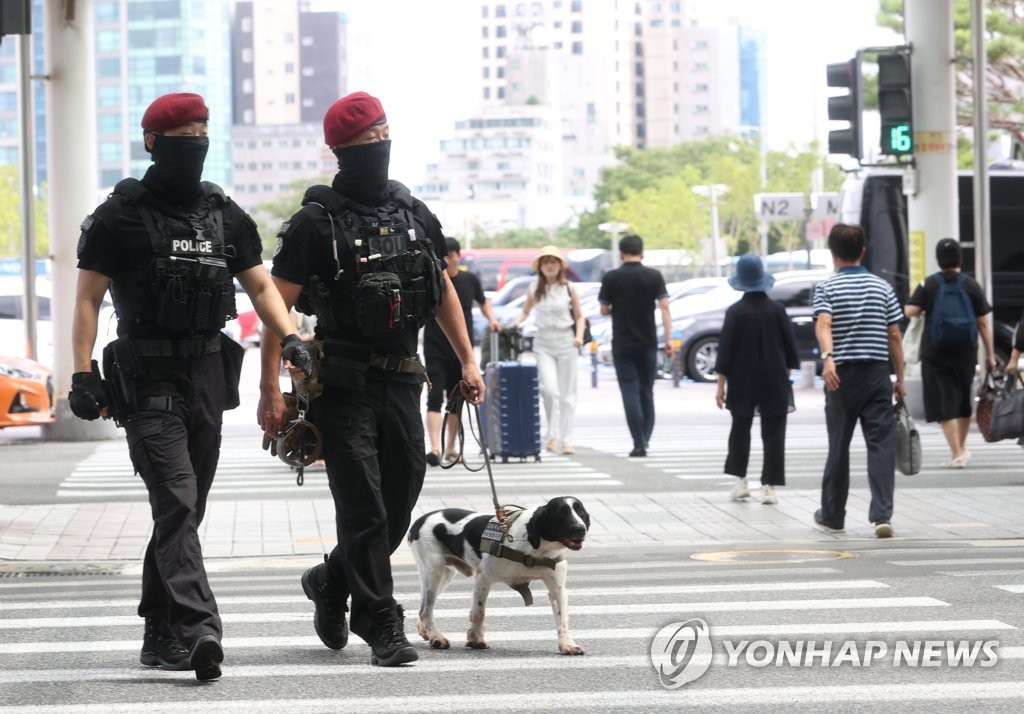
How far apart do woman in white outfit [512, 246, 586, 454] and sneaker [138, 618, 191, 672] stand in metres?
10.0

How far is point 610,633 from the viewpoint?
7.31m

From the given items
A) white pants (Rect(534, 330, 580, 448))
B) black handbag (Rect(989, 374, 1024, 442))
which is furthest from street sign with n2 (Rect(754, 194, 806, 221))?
black handbag (Rect(989, 374, 1024, 442))

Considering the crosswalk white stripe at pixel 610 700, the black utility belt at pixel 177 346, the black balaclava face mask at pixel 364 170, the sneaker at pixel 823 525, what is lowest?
the sneaker at pixel 823 525

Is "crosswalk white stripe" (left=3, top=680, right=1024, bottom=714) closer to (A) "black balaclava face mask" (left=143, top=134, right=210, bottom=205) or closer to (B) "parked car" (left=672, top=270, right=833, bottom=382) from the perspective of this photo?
(A) "black balaclava face mask" (left=143, top=134, right=210, bottom=205)

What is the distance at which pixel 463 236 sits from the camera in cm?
16188

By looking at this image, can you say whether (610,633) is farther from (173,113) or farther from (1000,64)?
(1000,64)

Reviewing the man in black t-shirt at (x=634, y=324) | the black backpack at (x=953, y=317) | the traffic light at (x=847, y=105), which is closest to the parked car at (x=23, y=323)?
the man in black t-shirt at (x=634, y=324)

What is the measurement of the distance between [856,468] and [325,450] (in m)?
9.50

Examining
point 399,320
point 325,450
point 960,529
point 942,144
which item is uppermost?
point 942,144

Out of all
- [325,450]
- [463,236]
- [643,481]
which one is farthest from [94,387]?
[463,236]

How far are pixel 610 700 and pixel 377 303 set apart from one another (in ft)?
5.24

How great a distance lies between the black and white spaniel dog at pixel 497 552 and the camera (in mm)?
6547

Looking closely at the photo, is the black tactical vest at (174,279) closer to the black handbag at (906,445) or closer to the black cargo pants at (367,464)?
the black cargo pants at (367,464)

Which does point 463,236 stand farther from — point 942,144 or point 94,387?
point 94,387
